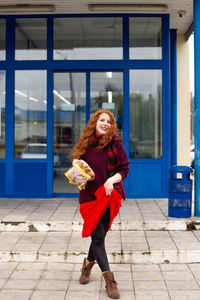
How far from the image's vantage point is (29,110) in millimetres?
7691

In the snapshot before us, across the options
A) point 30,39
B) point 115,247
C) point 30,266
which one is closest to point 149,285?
point 115,247

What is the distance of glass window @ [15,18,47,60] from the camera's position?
7.64 metres

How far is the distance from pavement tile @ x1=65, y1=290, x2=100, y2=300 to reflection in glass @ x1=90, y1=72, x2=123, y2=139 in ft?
14.2

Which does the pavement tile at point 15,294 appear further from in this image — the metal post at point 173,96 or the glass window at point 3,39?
the metal post at point 173,96

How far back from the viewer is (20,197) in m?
7.63

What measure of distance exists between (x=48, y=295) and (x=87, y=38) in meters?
5.54

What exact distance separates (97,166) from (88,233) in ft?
2.18

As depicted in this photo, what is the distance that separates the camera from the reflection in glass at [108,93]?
764cm

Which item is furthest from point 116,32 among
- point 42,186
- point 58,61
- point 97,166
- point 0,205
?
point 97,166

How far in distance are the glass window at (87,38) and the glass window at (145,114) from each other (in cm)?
69

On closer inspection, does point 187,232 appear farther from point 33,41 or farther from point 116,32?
point 33,41

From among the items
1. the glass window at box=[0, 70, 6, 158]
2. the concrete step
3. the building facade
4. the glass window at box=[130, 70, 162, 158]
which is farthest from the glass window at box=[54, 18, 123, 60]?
the concrete step

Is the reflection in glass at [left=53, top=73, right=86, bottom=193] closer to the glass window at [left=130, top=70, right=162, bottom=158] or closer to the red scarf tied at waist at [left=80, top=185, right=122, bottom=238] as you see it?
the glass window at [left=130, top=70, right=162, bottom=158]

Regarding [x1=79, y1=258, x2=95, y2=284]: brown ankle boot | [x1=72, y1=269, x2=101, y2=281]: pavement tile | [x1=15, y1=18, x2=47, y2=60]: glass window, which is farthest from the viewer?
[x1=15, y1=18, x2=47, y2=60]: glass window
